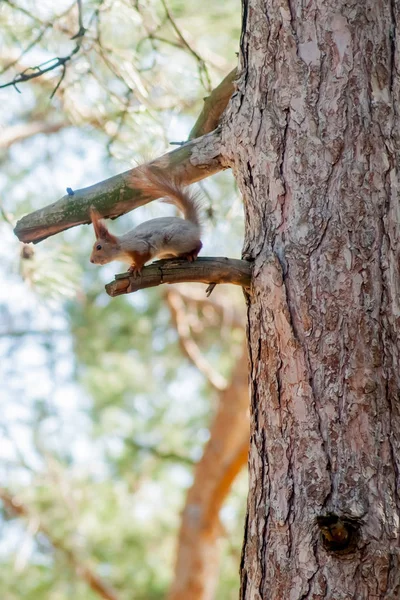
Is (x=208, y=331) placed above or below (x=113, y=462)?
above

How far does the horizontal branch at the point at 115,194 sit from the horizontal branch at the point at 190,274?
23 centimetres

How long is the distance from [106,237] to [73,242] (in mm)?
3115

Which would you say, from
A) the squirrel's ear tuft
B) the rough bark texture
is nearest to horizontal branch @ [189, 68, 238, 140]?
the squirrel's ear tuft

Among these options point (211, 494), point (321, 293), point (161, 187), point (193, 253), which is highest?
point (211, 494)

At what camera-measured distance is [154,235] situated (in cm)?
164

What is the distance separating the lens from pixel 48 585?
16.7ft

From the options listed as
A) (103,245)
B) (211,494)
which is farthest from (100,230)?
(211,494)

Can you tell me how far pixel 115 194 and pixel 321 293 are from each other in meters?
0.49

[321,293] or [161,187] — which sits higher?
[161,187]

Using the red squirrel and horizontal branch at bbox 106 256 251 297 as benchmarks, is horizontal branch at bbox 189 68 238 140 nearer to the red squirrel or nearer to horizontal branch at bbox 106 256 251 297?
the red squirrel

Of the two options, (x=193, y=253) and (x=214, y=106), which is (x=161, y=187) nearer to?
(x=193, y=253)

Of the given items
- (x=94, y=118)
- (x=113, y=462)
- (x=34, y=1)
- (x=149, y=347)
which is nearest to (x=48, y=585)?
(x=113, y=462)

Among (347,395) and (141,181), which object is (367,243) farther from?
(141,181)

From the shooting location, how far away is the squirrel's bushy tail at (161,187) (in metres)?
1.61
